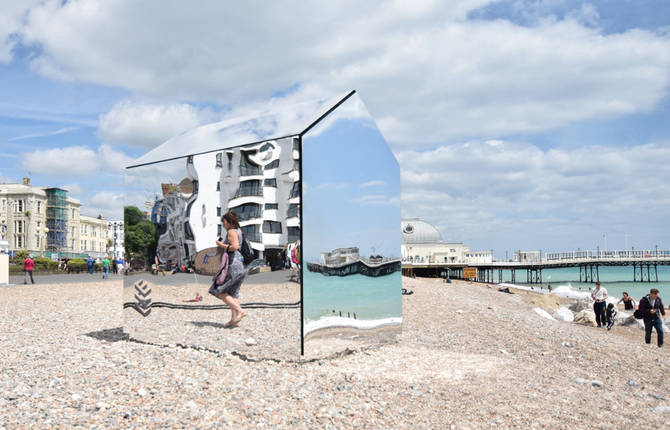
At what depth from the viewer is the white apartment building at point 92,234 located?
A: 102438 millimetres

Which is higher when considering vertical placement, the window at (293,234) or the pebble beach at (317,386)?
the window at (293,234)

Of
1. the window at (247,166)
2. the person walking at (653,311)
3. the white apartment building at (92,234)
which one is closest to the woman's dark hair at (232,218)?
the window at (247,166)

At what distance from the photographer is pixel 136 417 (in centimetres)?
474

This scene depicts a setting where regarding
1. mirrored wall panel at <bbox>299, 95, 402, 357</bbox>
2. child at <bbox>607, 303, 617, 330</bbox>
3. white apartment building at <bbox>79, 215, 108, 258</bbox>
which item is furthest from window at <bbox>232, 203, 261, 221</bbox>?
white apartment building at <bbox>79, 215, 108, 258</bbox>

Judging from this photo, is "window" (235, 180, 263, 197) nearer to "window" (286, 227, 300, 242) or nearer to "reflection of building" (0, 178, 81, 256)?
"window" (286, 227, 300, 242)

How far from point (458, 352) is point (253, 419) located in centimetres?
493

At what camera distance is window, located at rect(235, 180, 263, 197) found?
21.5 feet

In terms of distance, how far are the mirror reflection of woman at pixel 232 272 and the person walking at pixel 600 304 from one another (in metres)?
12.4

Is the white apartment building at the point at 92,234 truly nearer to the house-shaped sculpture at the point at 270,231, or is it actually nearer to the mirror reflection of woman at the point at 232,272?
the house-shaped sculpture at the point at 270,231

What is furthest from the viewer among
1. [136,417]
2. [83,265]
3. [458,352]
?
[83,265]

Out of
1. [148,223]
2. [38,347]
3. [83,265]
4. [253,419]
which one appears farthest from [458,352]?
[83,265]

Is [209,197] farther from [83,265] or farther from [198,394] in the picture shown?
[83,265]

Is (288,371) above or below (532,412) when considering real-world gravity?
above

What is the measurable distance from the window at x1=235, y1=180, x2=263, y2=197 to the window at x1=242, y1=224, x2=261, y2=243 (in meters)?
0.42
